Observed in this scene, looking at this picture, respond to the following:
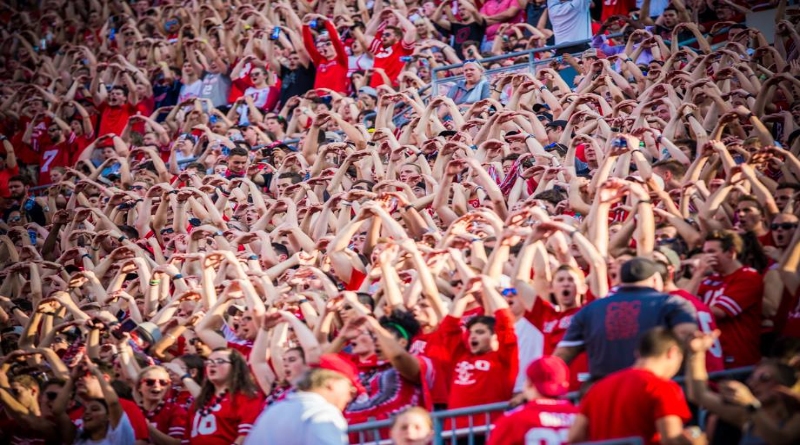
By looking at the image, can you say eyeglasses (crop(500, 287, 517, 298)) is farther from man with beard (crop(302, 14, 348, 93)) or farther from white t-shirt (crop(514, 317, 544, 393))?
man with beard (crop(302, 14, 348, 93))

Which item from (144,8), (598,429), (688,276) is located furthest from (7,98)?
(598,429)

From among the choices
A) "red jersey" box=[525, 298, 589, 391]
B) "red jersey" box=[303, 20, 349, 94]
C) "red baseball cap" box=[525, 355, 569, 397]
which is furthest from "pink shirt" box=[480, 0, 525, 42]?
"red baseball cap" box=[525, 355, 569, 397]

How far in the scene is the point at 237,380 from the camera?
27.5 ft

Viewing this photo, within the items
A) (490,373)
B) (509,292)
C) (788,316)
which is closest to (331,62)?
(509,292)

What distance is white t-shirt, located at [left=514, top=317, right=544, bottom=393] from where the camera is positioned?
7.51 metres

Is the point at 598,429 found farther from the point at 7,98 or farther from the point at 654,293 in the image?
the point at 7,98

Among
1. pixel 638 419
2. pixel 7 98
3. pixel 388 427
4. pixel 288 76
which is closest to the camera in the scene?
pixel 638 419

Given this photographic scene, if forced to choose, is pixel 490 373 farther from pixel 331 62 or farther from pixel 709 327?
pixel 331 62

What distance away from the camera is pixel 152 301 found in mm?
10852

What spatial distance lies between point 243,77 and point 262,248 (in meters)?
7.36

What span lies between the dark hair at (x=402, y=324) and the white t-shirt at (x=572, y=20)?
758 cm

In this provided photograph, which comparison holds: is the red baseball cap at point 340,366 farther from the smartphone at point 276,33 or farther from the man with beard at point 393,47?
the smartphone at point 276,33

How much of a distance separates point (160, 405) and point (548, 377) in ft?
12.0

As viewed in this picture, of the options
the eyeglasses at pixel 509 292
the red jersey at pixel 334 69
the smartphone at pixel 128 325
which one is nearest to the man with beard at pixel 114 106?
the red jersey at pixel 334 69
